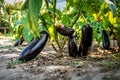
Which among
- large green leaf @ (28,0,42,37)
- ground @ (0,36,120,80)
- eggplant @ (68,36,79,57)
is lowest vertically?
ground @ (0,36,120,80)

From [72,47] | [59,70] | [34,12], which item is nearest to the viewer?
[34,12]

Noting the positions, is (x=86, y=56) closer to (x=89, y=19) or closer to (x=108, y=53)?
(x=108, y=53)

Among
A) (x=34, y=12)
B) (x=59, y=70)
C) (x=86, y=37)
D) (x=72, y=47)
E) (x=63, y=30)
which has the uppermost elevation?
(x=34, y=12)

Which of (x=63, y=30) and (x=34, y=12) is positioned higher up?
(x=34, y=12)

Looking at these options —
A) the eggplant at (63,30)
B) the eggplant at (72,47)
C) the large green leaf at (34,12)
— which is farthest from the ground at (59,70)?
the large green leaf at (34,12)

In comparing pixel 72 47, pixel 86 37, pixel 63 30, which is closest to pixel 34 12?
pixel 63 30

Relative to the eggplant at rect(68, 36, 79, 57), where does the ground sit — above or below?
below

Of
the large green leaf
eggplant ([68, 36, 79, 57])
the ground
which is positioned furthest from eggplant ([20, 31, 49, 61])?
the large green leaf

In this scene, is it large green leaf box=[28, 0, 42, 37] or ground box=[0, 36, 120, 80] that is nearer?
large green leaf box=[28, 0, 42, 37]

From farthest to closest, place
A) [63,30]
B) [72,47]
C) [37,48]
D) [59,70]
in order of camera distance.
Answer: [72,47] → [63,30] → [37,48] → [59,70]

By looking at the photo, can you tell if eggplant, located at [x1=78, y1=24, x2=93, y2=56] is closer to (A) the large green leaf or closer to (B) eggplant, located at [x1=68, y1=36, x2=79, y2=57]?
(B) eggplant, located at [x1=68, y1=36, x2=79, y2=57]

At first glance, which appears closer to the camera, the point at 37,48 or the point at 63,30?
the point at 37,48

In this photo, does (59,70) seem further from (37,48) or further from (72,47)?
(72,47)

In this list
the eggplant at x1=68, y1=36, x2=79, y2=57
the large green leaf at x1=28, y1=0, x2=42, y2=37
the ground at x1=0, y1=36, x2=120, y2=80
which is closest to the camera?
the large green leaf at x1=28, y1=0, x2=42, y2=37
